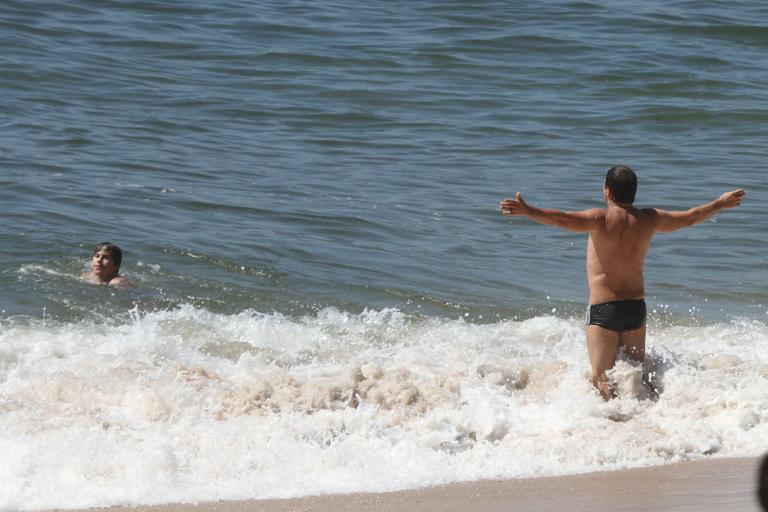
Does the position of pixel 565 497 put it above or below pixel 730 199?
below

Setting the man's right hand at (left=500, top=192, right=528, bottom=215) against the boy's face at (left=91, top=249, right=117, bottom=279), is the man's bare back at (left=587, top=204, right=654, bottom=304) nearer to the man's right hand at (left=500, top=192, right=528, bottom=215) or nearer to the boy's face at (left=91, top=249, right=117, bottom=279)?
the man's right hand at (left=500, top=192, right=528, bottom=215)

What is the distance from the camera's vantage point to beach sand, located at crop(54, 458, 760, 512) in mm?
5613

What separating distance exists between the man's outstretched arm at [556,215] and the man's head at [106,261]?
4.17 metres

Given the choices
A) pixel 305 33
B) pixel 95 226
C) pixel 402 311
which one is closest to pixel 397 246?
pixel 402 311

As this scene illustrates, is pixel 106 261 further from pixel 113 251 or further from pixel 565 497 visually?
pixel 565 497

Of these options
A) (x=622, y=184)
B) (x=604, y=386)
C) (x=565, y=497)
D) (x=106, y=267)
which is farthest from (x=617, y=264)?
(x=106, y=267)

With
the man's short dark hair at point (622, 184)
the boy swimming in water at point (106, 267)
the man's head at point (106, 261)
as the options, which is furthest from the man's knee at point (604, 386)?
the man's head at point (106, 261)

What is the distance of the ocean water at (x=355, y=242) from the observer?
262 inches

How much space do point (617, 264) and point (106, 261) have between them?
14.6 ft

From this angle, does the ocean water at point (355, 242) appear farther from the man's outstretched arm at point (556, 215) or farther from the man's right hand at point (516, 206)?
the man's right hand at point (516, 206)

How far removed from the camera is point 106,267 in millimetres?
9875

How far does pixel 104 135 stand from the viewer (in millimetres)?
14438

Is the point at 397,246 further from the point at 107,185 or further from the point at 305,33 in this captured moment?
the point at 305,33

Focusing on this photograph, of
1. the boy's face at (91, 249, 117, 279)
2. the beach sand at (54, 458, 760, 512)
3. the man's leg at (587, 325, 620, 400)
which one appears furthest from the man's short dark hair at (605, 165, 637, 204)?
the boy's face at (91, 249, 117, 279)
